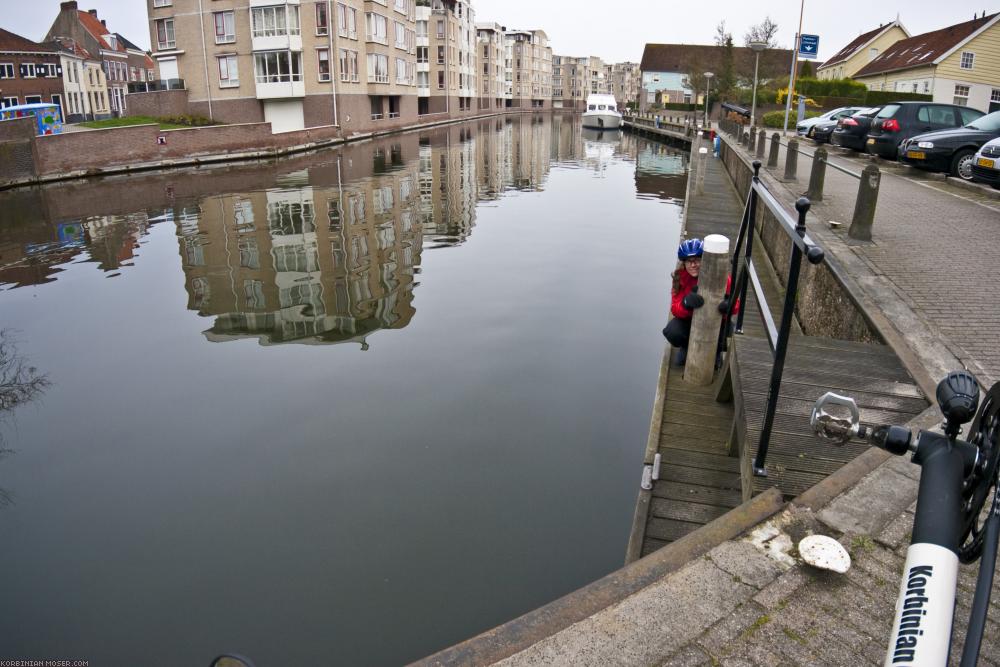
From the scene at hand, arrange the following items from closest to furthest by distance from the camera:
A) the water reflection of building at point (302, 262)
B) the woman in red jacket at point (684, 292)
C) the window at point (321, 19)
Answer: the woman in red jacket at point (684, 292) → the water reflection of building at point (302, 262) → the window at point (321, 19)

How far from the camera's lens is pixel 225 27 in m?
43.2

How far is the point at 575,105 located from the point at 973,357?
16582 centimetres

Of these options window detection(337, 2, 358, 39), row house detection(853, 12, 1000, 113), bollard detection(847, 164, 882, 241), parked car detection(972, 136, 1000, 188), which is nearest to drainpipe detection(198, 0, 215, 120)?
window detection(337, 2, 358, 39)

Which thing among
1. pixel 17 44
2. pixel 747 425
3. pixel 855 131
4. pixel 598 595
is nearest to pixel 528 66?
pixel 17 44

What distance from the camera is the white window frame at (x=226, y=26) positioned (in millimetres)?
43031

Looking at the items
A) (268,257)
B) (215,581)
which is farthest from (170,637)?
(268,257)

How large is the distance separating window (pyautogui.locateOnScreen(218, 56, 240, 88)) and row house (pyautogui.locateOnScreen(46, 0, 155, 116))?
31.8 metres

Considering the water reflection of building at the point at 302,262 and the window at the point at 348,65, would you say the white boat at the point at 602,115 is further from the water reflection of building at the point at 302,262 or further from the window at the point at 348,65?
the water reflection of building at the point at 302,262

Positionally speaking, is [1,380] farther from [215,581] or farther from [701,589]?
[701,589]

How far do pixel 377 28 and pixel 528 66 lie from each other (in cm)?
8666

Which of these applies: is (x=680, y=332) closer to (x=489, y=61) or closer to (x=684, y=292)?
(x=684, y=292)

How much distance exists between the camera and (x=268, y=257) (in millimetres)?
13914

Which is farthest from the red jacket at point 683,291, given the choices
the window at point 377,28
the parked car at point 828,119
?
the window at point 377,28

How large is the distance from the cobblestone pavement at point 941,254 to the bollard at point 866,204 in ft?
0.66
